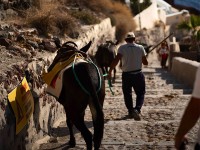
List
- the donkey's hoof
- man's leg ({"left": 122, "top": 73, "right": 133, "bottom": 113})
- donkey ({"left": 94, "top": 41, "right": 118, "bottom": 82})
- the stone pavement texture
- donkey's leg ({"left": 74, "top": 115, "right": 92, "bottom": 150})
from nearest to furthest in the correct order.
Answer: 1. donkey's leg ({"left": 74, "top": 115, "right": 92, "bottom": 150})
2. the stone pavement texture
3. the donkey's hoof
4. man's leg ({"left": 122, "top": 73, "right": 133, "bottom": 113})
5. donkey ({"left": 94, "top": 41, "right": 118, "bottom": 82})

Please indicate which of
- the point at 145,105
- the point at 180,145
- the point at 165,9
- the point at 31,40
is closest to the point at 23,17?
the point at 31,40

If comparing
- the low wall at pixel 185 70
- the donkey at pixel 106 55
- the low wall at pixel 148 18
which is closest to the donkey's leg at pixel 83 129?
the low wall at pixel 185 70

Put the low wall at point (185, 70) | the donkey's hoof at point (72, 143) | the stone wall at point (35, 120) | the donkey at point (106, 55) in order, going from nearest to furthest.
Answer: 1. the stone wall at point (35, 120)
2. the donkey's hoof at point (72, 143)
3. the low wall at point (185, 70)
4. the donkey at point (106, 55)

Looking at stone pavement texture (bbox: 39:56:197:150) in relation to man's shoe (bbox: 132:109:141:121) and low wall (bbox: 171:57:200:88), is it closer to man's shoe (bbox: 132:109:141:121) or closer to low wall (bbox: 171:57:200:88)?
man's shoe (bbox: 132:109:141:121)

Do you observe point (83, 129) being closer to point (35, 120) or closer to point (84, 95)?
point (84, 95)

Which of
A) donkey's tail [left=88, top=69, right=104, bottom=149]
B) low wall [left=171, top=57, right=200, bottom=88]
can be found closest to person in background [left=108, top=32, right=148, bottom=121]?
donkey's tail [left=88, top=69, right=104, bottom=149]

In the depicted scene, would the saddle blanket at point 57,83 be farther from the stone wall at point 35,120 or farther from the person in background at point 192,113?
the person in background at point 192,113

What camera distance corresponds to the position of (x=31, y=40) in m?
10.1

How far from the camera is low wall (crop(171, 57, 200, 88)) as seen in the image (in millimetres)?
13648

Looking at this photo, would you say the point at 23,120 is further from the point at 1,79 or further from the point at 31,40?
the point at 31,40

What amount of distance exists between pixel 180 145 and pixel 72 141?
138 inches

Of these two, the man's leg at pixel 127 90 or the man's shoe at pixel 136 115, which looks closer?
the man's shoe at pixel 136 115

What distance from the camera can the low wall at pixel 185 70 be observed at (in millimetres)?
13648

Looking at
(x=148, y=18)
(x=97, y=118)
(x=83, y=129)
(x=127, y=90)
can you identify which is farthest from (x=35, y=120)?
(x=148, y=18)
